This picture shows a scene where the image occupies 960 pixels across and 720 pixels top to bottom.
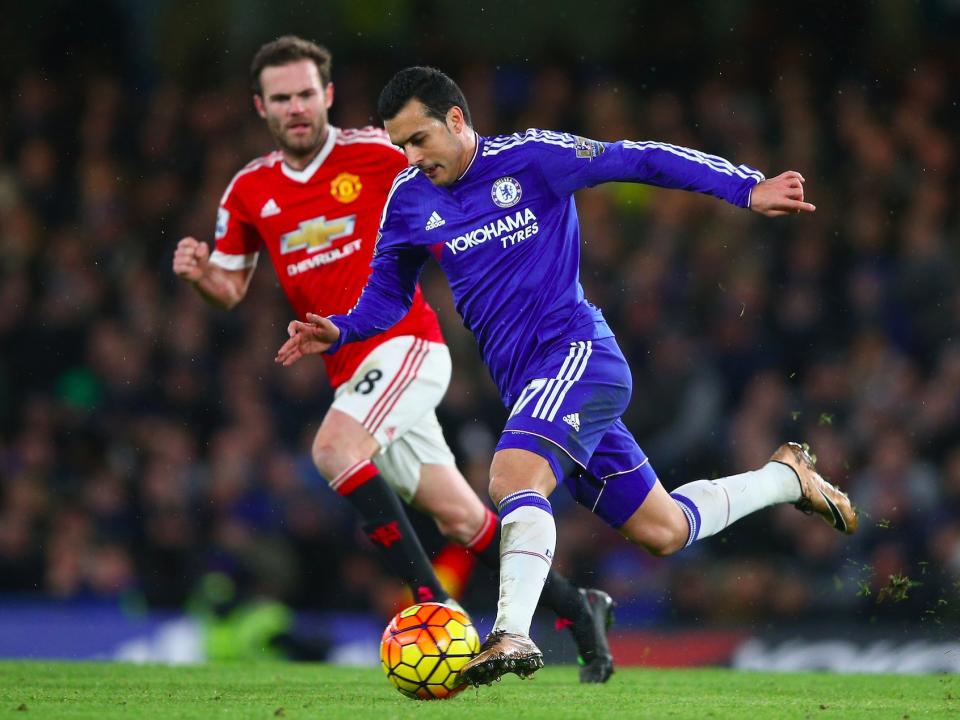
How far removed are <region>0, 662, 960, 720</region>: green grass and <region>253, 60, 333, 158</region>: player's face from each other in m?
2.53

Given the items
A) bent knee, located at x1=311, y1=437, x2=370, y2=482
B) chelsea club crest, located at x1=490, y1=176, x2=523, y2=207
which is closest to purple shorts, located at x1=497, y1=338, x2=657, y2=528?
chelsea club crest, located at x1=490, y1=176, x2=523, y2=207

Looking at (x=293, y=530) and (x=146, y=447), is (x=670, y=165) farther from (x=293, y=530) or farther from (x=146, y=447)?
(x=146, y=447)

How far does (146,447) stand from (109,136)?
353 centimetres

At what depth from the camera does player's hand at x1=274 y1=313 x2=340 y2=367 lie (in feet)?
17.6

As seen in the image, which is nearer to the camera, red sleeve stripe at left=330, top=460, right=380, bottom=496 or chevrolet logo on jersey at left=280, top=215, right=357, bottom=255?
red sleeve stripe at left=330, top=460, right=380, bottom=496

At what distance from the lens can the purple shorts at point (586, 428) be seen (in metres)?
5.25

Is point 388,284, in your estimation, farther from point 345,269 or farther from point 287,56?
point 287,56

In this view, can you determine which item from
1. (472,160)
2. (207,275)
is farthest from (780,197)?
(207,275)

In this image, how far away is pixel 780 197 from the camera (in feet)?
17.1

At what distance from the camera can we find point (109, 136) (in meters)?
12.9

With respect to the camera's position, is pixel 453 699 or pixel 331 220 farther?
pixel 331 220

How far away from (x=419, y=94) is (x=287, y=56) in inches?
66.9

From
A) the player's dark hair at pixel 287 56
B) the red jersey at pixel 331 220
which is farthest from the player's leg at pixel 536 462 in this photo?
the player's dark hair at pixel 287 56

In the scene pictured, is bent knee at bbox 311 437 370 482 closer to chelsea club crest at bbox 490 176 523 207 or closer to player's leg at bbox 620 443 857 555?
player's leg at bbox 620 443 857 555
